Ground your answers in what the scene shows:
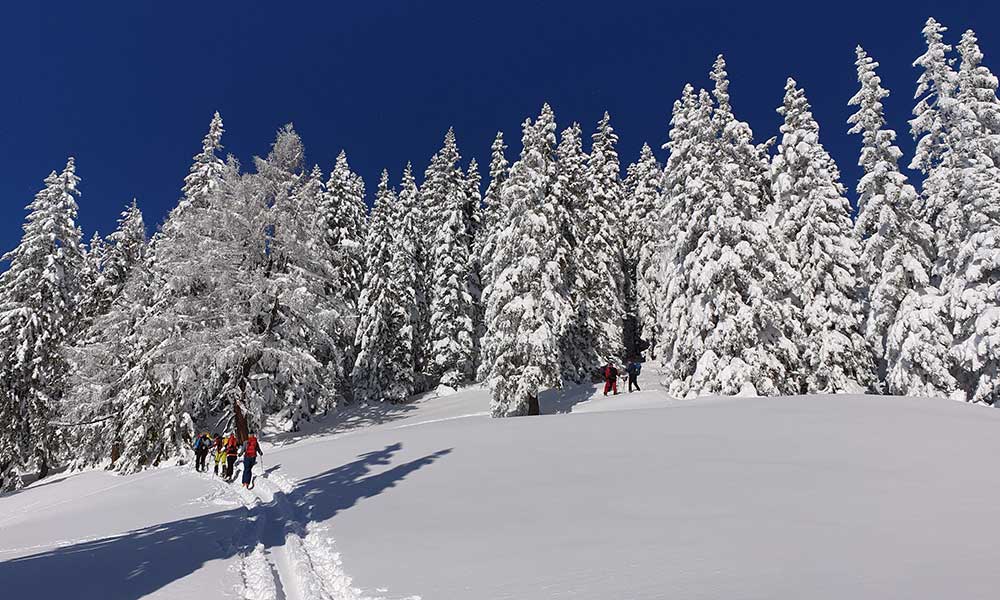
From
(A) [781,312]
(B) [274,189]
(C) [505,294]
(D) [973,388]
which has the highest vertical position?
(B) [274,189]

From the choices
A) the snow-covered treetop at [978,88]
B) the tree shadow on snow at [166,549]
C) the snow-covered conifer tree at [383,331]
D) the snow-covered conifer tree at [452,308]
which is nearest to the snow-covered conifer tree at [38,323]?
the snow-covered conifer tree at [383,331]

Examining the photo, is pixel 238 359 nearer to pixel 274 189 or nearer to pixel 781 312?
pixel 274 189

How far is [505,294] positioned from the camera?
28406 mm

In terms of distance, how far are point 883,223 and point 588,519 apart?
24.1 meters

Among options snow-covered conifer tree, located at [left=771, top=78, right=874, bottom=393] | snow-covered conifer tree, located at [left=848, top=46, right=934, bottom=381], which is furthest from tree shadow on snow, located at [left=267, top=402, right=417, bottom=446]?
snow-covered conifer tree, located at [left=848, top=46, right=934, bottom=381]

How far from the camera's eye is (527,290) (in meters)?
28.7

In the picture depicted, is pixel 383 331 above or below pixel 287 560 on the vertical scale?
above

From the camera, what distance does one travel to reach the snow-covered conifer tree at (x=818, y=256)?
27.1 metres

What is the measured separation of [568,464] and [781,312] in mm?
17073

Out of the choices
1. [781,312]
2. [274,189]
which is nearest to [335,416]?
[274,189]

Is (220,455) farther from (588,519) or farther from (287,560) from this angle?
(588,519)

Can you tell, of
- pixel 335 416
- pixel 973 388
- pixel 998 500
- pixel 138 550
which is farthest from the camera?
pixel 335 416

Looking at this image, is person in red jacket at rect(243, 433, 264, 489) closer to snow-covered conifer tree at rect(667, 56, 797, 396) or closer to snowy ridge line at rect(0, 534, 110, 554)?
snowy ridge line at rect(0, 534, 110, 554)

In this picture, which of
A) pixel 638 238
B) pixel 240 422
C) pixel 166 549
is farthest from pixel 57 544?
pixel 638 238
